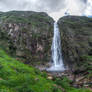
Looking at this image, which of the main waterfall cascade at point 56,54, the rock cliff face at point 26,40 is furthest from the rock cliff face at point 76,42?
Answer: the rock cliff face at point 26,40

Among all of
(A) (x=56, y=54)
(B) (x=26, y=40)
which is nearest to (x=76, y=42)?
(A) (x=56, y=54)

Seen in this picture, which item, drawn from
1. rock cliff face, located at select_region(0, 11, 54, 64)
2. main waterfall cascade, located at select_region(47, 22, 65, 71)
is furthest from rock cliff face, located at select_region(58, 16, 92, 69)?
rock cliff face, located at select_region(0, 11, 54, 64)

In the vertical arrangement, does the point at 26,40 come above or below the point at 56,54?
above

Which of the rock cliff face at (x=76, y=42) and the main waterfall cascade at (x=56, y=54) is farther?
the main waterfall cascade at (x=56, y=54)

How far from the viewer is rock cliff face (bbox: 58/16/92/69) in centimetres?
2280

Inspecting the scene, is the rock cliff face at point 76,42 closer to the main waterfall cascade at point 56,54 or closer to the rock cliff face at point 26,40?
the main waterfall cascade at point 56,54

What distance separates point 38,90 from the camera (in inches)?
308

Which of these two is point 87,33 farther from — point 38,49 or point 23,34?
point 23,34

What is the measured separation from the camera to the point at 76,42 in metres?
25.5

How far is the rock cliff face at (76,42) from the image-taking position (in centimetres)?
2280

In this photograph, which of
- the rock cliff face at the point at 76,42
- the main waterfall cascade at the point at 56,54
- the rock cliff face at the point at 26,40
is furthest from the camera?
the rock cliff face at the point at 26,40

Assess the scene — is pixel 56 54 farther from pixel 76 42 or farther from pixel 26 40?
pixel 26 40

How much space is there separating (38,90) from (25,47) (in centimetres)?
1861

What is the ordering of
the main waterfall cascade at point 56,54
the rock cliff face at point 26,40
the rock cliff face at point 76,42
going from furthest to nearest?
the rock cliff face at point 26,40
the main waterfall cascade at point 56,54
the rock cliff face at point 76,42
